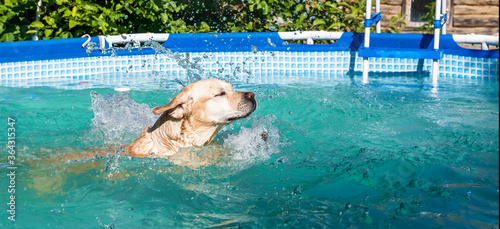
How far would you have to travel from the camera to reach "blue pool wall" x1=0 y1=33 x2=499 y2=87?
26.5ft

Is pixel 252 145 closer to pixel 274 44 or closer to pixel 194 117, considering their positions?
pixel 194 117

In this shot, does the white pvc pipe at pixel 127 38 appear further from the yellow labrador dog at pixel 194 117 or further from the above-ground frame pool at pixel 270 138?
the yellow labrador dog at pixel 194 117

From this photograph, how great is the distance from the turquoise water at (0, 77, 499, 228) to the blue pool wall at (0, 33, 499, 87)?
181 centimetres

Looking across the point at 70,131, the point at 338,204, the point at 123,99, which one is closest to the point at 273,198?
the point at 338,204

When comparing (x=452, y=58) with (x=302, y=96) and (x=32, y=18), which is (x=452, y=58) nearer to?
(x=302, y=96)

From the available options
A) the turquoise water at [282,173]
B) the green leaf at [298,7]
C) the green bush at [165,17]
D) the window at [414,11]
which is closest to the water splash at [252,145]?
the turquoise water at [282,173]

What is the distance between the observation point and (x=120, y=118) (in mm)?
5406

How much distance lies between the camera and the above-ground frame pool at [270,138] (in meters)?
3.50

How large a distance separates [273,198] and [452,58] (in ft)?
19.8

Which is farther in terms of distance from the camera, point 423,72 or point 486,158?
point 423,72

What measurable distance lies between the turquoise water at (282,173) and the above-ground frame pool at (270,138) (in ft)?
0.05

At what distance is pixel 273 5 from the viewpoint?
401 inches

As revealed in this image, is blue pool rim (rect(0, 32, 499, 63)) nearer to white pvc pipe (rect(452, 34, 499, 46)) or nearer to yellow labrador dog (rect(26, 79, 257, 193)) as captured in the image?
white pvc pipe (rect(452, 34, 499, 46))

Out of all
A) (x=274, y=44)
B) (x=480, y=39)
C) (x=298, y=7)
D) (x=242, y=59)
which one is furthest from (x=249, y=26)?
(x=480, y=39)
